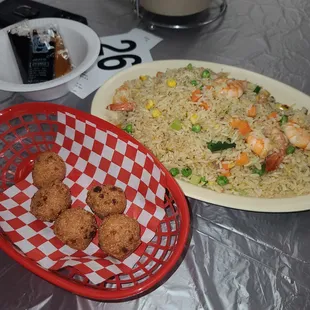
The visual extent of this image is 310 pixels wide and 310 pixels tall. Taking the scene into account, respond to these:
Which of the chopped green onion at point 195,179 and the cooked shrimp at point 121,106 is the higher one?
the cooked shrimp at point 121,106

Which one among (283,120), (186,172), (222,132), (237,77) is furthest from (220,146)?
(237,77)

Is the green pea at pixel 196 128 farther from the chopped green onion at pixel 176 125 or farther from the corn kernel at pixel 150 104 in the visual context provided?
the corn kernel at pixel 150 104

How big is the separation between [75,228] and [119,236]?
14 centimetres

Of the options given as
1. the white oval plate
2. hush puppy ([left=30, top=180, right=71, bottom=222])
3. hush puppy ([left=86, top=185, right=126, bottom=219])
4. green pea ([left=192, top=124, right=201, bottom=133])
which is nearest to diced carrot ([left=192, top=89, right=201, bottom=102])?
green pea ([left=192, top=124, right=201, bottom=133])

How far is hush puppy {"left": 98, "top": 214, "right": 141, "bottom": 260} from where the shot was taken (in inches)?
41.8

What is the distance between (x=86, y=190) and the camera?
4.22 ft

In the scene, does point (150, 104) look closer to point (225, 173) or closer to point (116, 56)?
point (225, 173)

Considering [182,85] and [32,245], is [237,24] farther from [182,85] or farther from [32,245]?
[32,245]

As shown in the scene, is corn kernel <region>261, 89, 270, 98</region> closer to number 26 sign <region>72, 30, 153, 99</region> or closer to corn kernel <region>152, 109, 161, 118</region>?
corn kernel <region>152, 109, 161, 118</region>

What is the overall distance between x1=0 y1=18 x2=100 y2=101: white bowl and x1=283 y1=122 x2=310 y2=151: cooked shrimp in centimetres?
82

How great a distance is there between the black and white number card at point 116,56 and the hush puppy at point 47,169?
21.1 inches

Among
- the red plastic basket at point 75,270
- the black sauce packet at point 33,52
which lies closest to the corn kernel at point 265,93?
the red plastic basket at point 75,270

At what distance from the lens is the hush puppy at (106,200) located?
1.15 meters

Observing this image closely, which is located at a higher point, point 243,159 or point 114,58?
point 243,159
